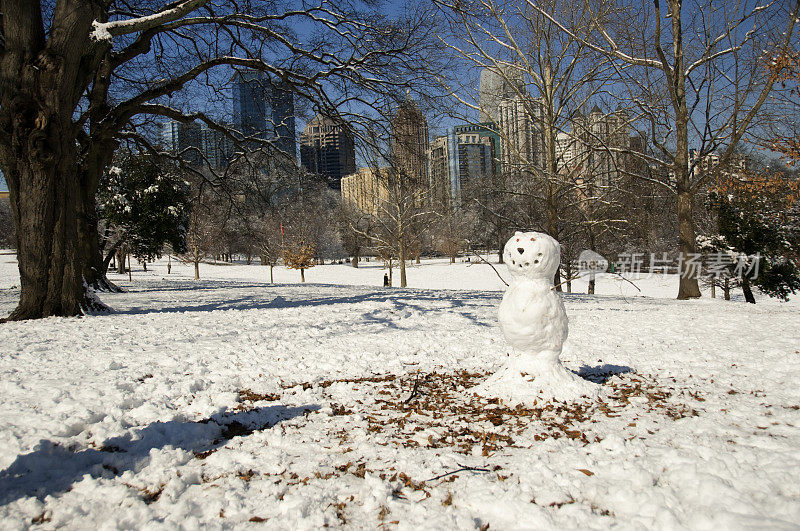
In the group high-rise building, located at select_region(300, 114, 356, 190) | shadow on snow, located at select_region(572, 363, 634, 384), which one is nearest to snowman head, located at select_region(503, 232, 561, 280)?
shadow on snow, located at select_region(572, 363, 634, 384)

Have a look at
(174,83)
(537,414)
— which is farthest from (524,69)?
(537,414)

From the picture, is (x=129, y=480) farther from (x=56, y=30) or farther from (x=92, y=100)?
(x=92, y=100)

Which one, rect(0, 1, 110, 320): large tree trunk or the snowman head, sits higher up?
rect(0, 1, 110, 320): large tree trunk

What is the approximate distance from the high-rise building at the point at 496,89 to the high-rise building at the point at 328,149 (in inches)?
174

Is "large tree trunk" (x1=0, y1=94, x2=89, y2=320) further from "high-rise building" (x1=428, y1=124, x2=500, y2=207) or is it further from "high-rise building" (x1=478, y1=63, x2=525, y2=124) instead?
"high-rise building" (x1=478, y1=63, x2=525, y2=124)

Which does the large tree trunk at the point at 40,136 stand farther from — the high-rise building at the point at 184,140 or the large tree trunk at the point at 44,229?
the high-rise building at the point at 184,140

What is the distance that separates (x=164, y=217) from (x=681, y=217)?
19846 millimetres

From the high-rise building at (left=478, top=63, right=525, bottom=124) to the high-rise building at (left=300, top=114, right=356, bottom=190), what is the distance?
441cm

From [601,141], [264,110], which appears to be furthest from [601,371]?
[264,110]

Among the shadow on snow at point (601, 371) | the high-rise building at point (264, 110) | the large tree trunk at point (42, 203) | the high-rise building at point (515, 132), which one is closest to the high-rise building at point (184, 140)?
the high-rise building at point (264, 110)

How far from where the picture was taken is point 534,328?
12.5 ft

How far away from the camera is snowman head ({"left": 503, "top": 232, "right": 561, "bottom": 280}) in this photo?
3834 millimetres

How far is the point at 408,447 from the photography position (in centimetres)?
294

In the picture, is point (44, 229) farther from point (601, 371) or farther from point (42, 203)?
point (601, 371)
